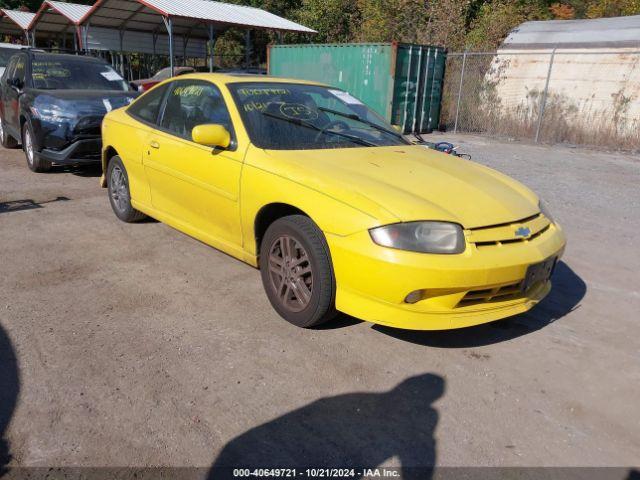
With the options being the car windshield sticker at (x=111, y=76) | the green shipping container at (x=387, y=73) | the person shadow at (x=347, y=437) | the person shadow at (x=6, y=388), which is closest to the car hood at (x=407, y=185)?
the person shadow at (x=347, y=437)

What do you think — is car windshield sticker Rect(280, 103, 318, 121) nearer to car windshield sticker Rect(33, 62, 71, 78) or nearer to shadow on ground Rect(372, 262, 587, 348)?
shadow on ground Rect(372, 262, 587, 348)

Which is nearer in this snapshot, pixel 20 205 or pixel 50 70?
pixel 20 205

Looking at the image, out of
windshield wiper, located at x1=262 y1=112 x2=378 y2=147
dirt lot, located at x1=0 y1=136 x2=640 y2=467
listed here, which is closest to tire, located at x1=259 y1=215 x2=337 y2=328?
dirt lot, located at x1=0 y1=136 x2=640 y2=467

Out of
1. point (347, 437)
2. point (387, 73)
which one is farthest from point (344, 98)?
point (387, 73)

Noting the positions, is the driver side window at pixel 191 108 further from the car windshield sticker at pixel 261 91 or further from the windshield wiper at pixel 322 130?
the windshield wiper at pixel 322 130

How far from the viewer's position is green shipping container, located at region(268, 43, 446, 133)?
42.7 feet

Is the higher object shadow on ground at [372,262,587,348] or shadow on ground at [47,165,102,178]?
shadow on ground at [372,262,587,348]

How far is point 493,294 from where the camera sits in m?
3.06

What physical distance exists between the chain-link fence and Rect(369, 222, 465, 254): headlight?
11828 mm

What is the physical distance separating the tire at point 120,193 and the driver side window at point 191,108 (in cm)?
93

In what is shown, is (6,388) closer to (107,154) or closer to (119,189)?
(119,189)

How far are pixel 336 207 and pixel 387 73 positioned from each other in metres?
10.8

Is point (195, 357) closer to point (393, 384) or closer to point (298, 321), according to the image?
point (298, 321)

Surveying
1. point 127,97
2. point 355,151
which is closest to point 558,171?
point 355,151
